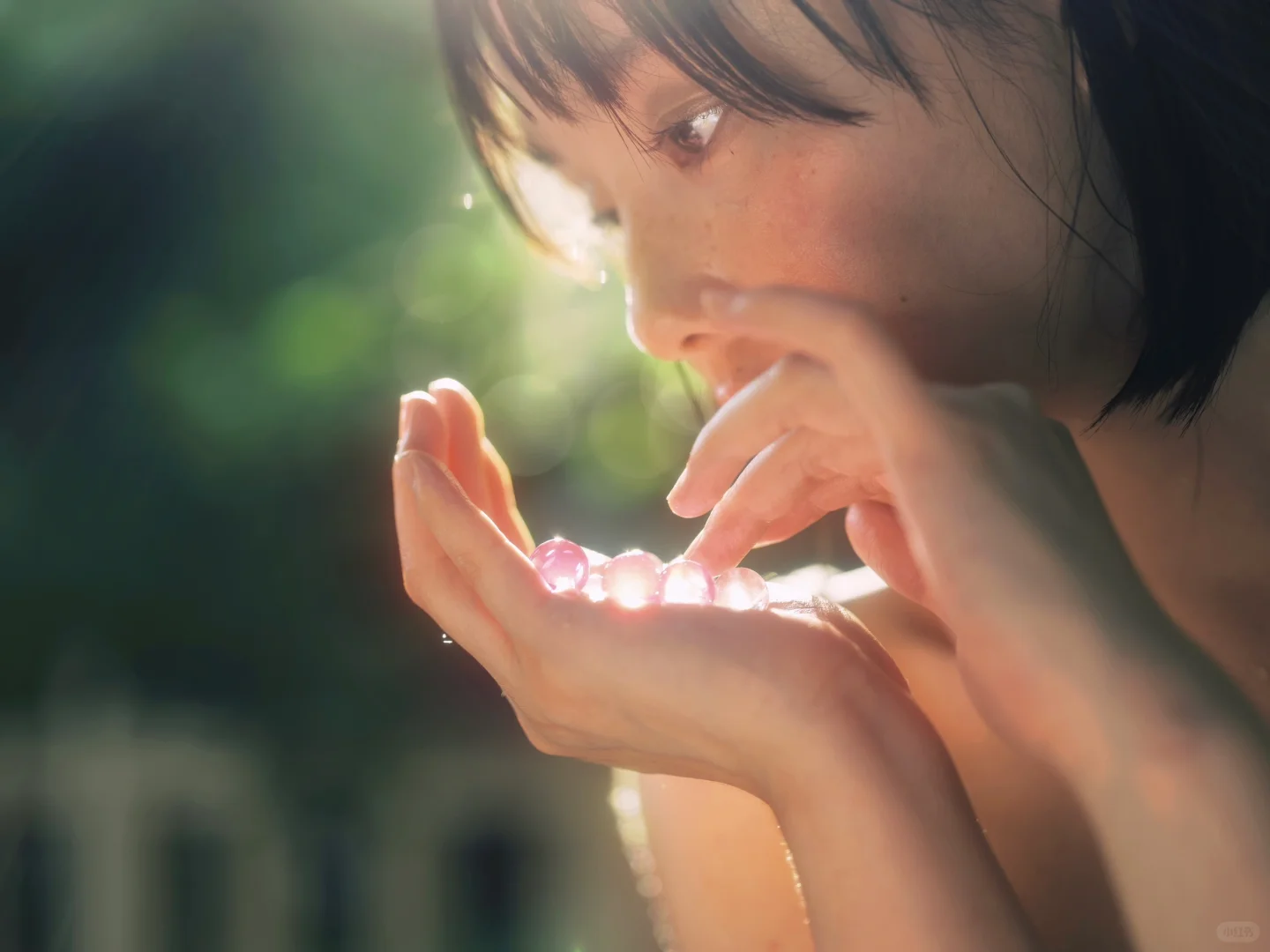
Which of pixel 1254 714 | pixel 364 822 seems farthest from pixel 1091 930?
pixel 364 822

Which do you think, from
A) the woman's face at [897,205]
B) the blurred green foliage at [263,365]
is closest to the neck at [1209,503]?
the woman's face at [897,205]

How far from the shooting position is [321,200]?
1.45 metres

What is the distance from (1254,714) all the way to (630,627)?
1.00ft

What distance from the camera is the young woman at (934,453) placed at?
51cm

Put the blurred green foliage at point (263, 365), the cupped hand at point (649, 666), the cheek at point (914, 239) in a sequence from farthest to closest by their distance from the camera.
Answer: the blurred green foliage at point (263, 365)
the cheek at point (914, 239)
the cupped hand at point (649, 666)

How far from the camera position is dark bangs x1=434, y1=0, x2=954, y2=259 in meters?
0.65

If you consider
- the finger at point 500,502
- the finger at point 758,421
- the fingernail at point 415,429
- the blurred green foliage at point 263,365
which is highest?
the finger at point 758,421

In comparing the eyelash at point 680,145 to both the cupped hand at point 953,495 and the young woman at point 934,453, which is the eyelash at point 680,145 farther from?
the cupped hand at point 953,495

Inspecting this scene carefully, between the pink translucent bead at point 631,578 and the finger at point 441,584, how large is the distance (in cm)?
7

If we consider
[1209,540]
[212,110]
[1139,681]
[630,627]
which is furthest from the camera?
[212,110]

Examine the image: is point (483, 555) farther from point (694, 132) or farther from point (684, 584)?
point (694, 132)

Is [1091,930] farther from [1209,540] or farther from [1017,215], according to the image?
[1017,215]

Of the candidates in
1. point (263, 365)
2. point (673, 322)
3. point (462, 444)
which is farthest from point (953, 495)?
point (263, 365)

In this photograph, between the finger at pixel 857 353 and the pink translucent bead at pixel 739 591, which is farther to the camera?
the pink translucent bead at pixel 739 591
